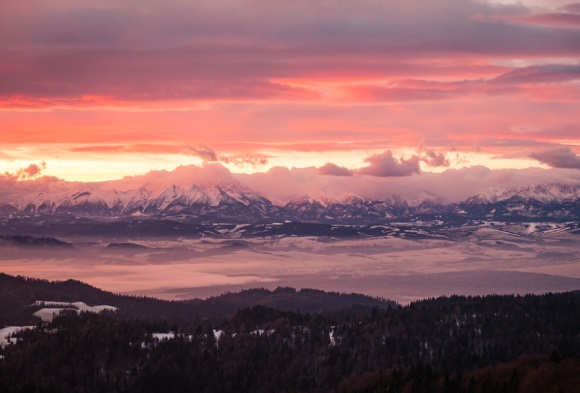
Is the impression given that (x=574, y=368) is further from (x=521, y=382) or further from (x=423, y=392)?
(x=423, y=392)

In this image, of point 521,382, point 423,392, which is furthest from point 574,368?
point 423,392

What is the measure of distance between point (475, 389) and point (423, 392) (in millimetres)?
10599

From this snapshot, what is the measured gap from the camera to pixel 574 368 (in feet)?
643

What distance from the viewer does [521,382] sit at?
197 meters

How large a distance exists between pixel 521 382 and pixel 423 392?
20035 mm

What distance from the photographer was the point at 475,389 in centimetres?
19712

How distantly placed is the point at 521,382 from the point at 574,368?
1105 centimetres

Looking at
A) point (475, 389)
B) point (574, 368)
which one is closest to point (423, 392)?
point (475, 389)

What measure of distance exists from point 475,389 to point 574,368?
20.5 meters

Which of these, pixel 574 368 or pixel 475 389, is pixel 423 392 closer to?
pixel 475 389

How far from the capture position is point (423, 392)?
649 ft
